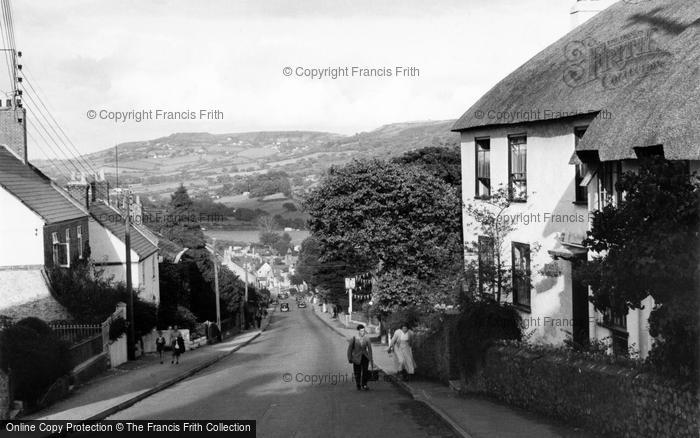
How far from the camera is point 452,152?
178ft

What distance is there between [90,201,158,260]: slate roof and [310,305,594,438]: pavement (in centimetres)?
2800

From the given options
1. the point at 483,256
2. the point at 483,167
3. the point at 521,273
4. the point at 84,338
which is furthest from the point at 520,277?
the point at 84,338

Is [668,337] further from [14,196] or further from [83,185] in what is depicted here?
[83,185]

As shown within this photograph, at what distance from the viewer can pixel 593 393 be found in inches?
495

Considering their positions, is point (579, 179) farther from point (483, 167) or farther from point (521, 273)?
point (483, 167)

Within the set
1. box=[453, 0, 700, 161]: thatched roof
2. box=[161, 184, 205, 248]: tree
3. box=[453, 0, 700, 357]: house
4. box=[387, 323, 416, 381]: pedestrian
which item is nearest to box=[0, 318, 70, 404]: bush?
box=[387, 323, 416, 381]: pedestrian

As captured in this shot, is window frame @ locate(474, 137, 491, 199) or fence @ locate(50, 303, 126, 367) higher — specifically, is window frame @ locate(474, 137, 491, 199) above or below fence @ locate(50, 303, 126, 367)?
above

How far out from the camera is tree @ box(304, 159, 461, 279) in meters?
34.2

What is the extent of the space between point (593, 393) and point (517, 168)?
12.0 m

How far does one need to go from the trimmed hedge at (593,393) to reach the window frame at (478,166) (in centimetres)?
831

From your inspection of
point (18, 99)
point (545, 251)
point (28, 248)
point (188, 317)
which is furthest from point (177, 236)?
point (545, 251)

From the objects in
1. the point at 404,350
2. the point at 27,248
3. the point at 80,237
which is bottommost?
the point at 404,350

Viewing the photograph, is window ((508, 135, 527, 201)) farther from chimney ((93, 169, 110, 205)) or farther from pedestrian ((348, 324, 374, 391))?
chimney ((93, 169, 110, 205))

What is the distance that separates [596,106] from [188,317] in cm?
4165
